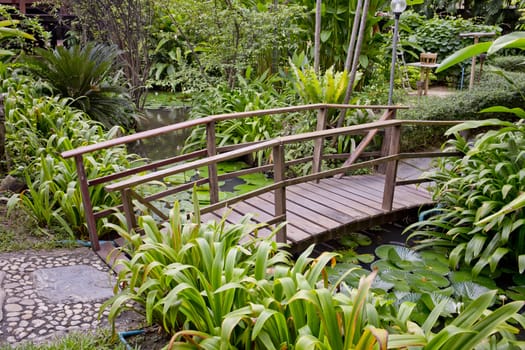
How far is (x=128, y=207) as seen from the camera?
2.77 meters

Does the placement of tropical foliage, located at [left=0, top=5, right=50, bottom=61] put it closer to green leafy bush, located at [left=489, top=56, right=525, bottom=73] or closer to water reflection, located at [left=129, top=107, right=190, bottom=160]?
water reflection, located at [left=129, top=107, right=190, bottom=160]

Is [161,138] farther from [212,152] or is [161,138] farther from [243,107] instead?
[212,152]

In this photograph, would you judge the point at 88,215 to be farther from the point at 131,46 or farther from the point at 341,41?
the point at 341,41

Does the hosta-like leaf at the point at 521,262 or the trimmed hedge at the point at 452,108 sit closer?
the hosta-like leaf at the point at 521,262

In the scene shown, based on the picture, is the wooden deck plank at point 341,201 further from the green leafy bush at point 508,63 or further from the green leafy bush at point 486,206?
the green leafy bush at point 508,63

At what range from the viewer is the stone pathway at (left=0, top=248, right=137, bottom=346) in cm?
225

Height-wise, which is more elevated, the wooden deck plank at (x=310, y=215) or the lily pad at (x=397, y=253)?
the wooden deck plank at (x=310, y=215)

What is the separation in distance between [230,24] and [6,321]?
5.52 metres

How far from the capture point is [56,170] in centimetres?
365

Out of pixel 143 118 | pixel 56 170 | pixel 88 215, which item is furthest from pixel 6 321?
pixel 143 118

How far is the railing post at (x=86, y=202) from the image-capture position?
9.77ft

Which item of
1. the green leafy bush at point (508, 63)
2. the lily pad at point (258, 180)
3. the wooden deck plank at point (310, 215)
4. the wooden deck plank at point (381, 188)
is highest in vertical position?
the green leafy bush at point (508, 63)

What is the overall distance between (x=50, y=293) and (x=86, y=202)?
2.18 feet

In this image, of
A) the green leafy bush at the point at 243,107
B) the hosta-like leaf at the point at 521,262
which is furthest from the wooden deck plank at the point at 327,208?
the green leafy bush at the point at 243,107
